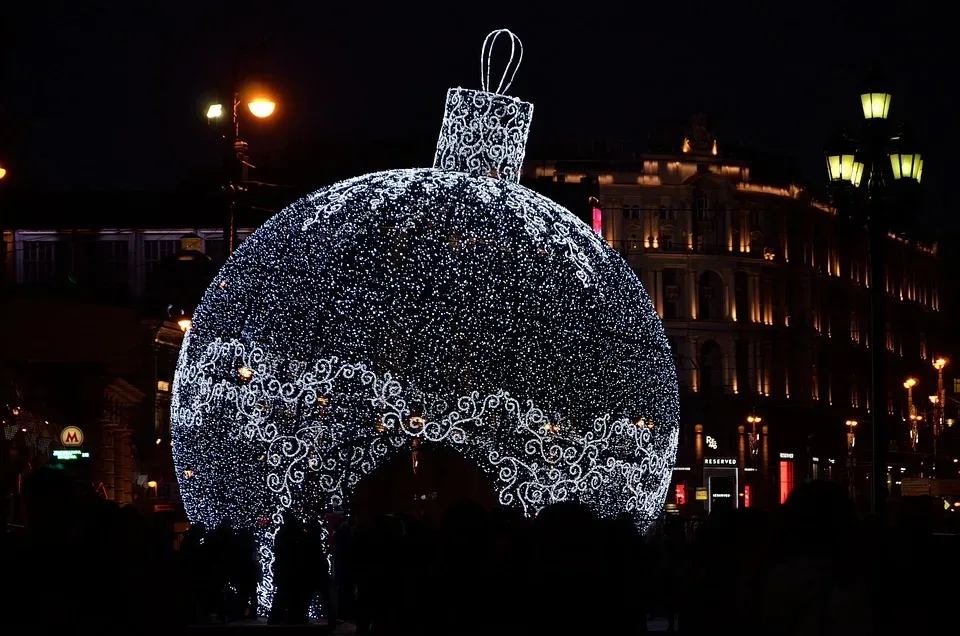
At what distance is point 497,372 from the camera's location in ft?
46.3

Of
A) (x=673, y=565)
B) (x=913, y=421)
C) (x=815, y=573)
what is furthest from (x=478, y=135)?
(x=913, y=421)

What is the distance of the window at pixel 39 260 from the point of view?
5572 centimetres

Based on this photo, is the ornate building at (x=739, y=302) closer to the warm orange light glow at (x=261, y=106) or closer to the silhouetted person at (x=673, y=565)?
the silhouetted person at (x=673, y=565)

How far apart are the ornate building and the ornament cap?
50.1m

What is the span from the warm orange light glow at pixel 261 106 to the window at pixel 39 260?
41223 millimetres

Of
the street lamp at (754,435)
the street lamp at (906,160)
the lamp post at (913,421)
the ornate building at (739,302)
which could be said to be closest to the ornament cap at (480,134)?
the street lamp at (906,160)

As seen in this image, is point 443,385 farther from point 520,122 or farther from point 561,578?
point 561,578

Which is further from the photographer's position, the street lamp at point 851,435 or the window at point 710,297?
the street lamp at point 851,435

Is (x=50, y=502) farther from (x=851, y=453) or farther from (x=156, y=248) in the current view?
(x=851, y=453)

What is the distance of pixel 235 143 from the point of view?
16.8 metres

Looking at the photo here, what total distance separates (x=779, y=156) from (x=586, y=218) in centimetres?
1848

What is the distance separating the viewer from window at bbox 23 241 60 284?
55719 millimetres

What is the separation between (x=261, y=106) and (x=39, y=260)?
41.9 m

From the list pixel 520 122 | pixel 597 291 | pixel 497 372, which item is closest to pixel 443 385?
pixel 497 372
